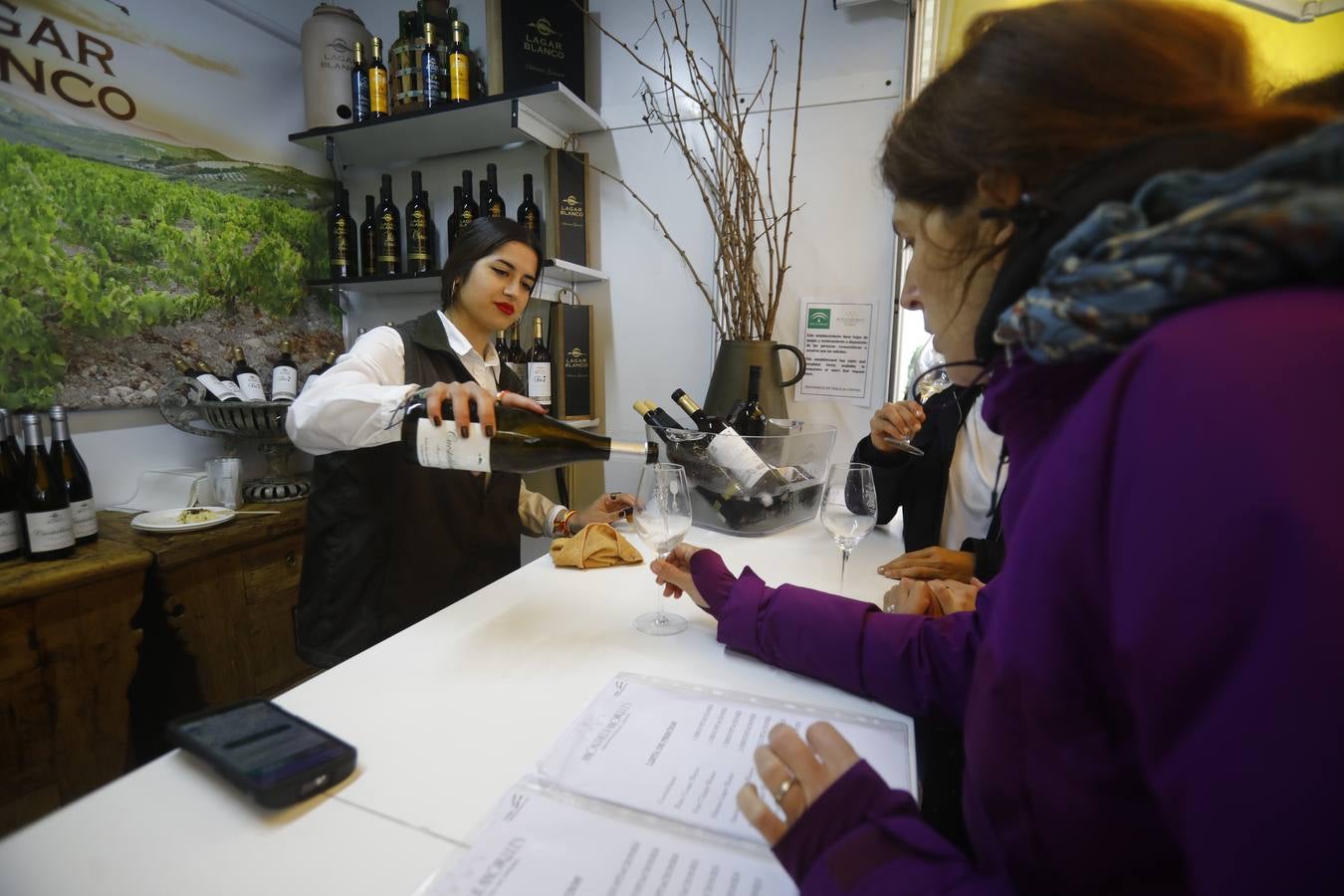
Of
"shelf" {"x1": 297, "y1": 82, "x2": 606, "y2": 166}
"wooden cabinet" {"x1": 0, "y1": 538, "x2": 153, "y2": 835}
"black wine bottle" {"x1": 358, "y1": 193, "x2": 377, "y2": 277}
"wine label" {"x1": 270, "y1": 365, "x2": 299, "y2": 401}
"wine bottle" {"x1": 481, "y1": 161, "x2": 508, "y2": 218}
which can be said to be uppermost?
"shelf" {"x1": 297, "y1": 82, "x2": 606, "y2": 166}

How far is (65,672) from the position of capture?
1.37m

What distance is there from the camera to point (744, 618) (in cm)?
73

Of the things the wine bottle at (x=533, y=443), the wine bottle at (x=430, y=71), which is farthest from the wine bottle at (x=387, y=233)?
the wine bottle at (x=533, y=443)

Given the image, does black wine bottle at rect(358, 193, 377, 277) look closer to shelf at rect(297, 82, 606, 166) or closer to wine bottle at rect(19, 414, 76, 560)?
shelf at rect(297, 82, 606, 166)

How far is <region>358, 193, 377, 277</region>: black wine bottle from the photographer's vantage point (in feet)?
7.64

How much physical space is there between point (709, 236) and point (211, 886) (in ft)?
6.74

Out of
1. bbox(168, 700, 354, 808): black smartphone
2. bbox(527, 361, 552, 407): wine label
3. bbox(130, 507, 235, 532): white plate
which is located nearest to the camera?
bbox(168, 700, 354, 808): black smartphone

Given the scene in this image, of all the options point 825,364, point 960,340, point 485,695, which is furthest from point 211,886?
point 825,364

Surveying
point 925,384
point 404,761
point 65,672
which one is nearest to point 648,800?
point 404,761

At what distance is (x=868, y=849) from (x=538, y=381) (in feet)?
5.73

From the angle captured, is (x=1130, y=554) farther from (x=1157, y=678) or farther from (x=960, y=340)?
(x=960, y=340)

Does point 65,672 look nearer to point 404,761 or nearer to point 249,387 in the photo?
point 249,387

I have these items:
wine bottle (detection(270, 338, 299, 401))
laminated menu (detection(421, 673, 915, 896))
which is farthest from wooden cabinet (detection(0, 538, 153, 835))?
laminated menu (detection(421, 673, 915, 896))

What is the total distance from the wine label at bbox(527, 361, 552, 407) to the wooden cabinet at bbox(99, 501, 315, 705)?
2.50 ft
